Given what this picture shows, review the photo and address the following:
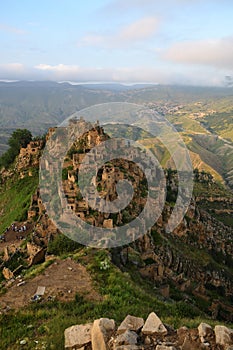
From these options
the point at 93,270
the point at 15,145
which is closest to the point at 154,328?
the point at 93,270

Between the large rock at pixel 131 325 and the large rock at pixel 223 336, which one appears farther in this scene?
the large rock at pixel 131 325

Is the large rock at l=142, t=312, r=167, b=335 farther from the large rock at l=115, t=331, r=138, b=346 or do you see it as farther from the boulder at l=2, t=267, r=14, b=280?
the boulder at l=2, t=267, r=14, b=280

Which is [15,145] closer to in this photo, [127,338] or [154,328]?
[154,328]

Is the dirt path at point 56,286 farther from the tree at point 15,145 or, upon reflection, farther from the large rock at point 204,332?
the tree at point 15,145

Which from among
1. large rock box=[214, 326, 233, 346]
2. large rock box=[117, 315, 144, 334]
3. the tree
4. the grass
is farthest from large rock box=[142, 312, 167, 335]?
the tree

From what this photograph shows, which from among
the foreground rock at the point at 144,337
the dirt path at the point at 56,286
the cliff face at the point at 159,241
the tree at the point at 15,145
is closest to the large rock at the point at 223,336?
the foreground rock at the point at 144,337
